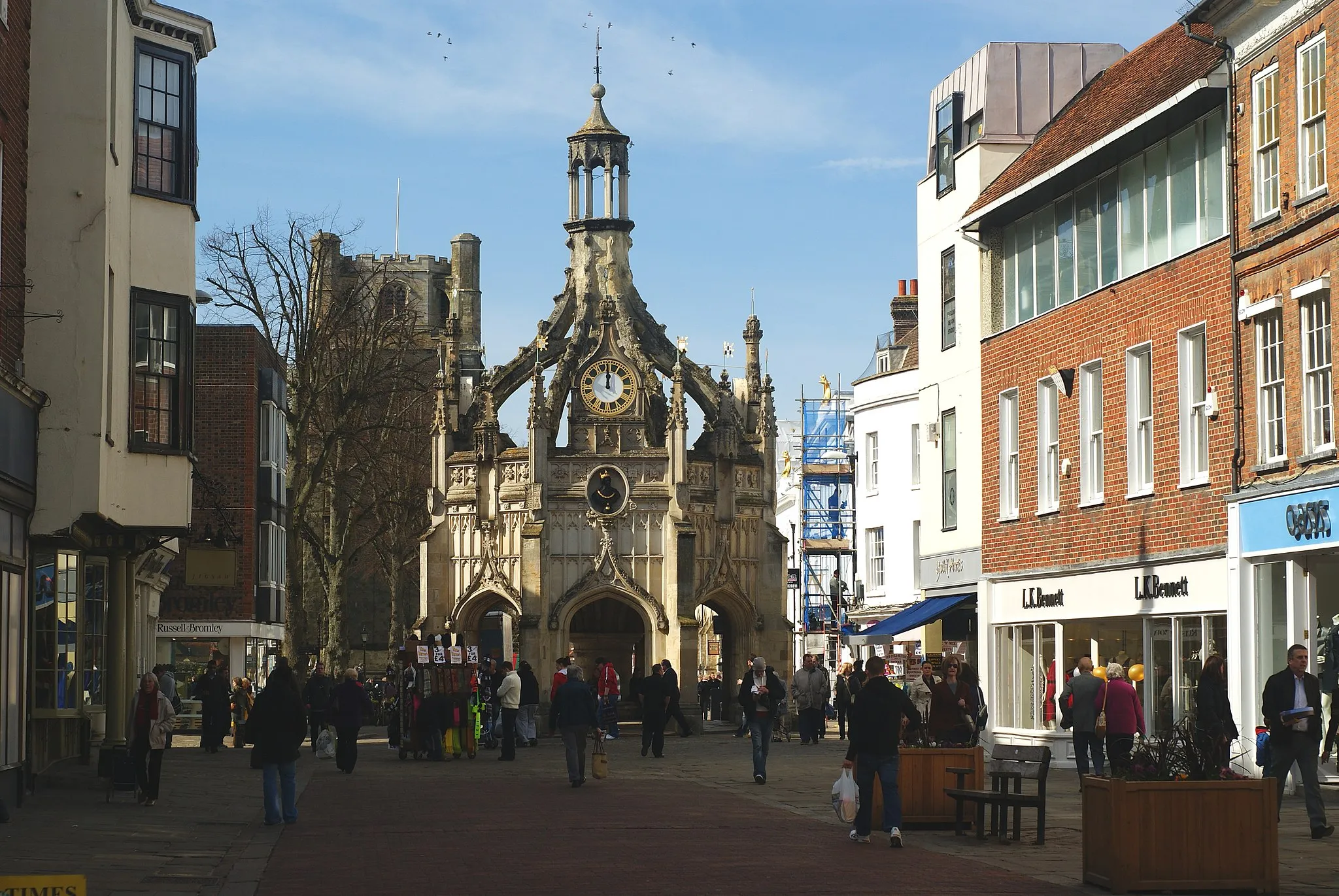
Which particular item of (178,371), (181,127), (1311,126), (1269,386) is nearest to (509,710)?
(178,371)

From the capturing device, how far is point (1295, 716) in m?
16.8

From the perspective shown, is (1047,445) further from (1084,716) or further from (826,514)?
(826,514)

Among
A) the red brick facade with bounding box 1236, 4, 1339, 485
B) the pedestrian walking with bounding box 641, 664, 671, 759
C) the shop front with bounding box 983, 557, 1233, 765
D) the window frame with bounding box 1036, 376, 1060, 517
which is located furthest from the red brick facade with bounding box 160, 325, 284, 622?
the red brick facade with bounding box 1236, 4, 1339, 485

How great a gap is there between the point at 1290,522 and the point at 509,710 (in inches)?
602

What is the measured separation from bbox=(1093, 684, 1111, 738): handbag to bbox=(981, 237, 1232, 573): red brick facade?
2753 mm

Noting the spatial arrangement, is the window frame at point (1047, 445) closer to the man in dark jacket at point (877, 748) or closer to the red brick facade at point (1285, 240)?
the red brick facade at point (1285, 240)

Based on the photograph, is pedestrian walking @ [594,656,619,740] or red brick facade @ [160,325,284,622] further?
red brick facade @ [160,325,284,622]

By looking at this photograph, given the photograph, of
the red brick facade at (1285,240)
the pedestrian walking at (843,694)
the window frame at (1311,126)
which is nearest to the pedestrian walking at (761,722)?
the red brick facade at (1285,240)

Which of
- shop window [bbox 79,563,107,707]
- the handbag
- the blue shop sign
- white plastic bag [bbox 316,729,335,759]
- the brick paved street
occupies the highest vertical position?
the blue shop sign

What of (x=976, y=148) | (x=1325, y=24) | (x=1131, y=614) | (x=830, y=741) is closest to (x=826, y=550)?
(x=830, y=741)

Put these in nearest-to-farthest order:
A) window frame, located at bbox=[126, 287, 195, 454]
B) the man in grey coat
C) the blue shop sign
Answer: the blue shop sign → the man in grey coat → window frame, located at bbox=[126, 287, 195, 454]

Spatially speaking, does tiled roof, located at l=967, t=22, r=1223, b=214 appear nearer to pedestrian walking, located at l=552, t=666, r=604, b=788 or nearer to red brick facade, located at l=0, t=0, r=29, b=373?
pedestrian walking, located at l=552, t=666, r=604, b=788

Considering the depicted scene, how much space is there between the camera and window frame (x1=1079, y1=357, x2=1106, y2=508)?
27.8m

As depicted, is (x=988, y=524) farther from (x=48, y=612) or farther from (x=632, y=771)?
(x=48, y=612)
